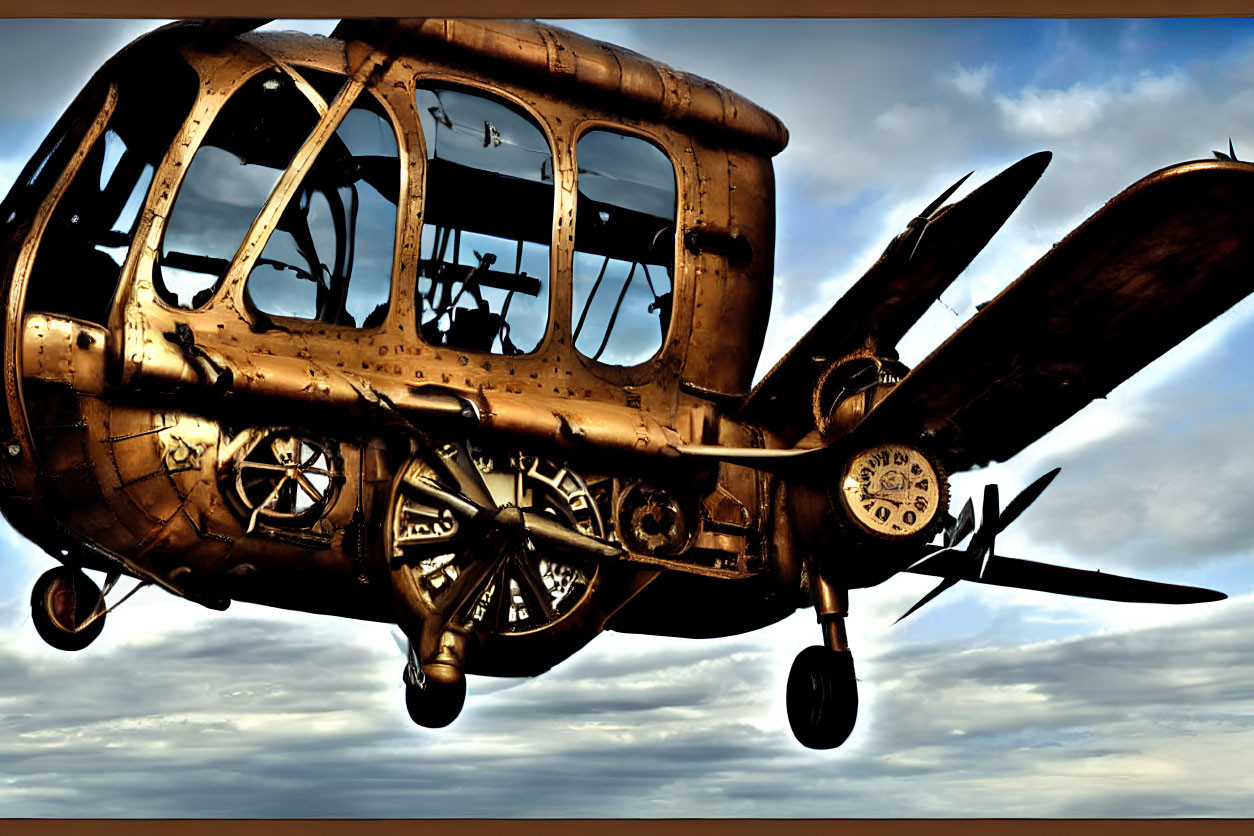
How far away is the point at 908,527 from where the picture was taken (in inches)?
513

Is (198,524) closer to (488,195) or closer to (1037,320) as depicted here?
(488,195)

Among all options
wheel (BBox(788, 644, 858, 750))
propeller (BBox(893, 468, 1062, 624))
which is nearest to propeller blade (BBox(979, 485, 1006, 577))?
propeller (BBox(893, 468, 1062, 624))

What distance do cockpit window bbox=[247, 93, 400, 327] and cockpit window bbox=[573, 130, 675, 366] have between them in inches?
59.8

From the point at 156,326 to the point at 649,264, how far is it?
13.1ft

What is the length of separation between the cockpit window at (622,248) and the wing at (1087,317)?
77.0 inches

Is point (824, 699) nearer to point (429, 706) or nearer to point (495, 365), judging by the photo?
point (429, 706)

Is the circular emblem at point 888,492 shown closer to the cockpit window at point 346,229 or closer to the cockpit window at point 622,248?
the cockpit window at point 622,248

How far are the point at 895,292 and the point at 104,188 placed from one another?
5.71 meters

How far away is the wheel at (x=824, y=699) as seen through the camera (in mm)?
13570

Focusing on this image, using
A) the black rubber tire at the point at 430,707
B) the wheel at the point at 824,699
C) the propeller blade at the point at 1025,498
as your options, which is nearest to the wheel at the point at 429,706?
the black rubber tire at the point at 430,707

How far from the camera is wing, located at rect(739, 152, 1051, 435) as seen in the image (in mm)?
12891

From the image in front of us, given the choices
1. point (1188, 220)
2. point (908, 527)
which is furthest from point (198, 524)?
point (1188, 220)

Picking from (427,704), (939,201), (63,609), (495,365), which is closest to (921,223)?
(939,201)

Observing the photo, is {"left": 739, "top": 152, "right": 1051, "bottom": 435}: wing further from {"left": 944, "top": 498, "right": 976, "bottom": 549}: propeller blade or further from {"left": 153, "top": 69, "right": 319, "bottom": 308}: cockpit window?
{"left": 153, "top": 69, "right": 319, "bottom": 308}: cockpit window
